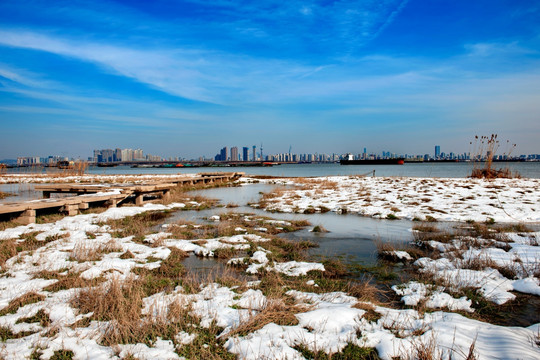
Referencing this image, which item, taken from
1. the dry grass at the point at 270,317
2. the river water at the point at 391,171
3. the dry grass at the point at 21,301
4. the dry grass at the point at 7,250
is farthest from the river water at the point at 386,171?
the dry grass at the point at 270,317

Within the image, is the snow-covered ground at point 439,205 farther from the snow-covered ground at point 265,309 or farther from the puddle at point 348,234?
the snow-covered ground at point 265,309

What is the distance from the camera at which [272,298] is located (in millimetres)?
4398

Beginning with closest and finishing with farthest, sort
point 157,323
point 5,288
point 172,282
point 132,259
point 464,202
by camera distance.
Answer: point 157,323 < point 5,288 < point 172,282 < point 132,259 < point 464,202

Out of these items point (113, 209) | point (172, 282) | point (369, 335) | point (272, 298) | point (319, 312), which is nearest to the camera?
point (369, 335)

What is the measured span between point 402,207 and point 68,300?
12.5 meters

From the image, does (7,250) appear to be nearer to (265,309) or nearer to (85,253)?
(85,253)

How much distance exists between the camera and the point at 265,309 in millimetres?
4055

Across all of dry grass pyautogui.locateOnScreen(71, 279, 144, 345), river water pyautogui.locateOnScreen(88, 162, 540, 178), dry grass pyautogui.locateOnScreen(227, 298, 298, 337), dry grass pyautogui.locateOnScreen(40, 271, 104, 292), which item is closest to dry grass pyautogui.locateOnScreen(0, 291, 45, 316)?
dry grass pyautogui.locateOnScreen(40, 271, 104, 292)

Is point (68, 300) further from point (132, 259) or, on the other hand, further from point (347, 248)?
point (347, 248)

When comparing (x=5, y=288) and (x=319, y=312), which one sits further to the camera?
(x=5, y=288)

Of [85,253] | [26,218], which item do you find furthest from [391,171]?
[85,253]

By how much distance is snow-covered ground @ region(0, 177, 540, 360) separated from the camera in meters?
3.30

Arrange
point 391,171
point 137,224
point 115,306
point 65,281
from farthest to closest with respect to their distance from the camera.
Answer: point 391,171
point 137,224
point 65,281
point 115,306

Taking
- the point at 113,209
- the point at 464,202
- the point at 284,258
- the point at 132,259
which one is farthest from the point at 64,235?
the point at 464,202
